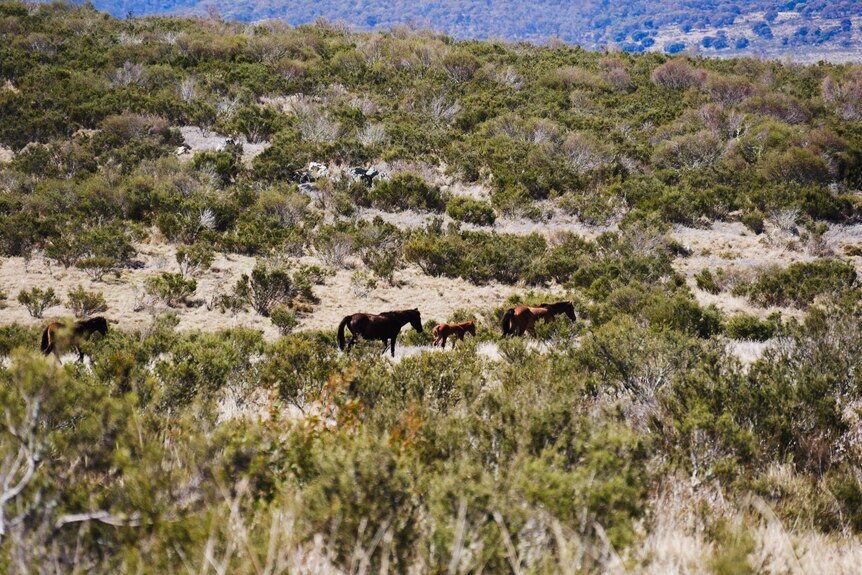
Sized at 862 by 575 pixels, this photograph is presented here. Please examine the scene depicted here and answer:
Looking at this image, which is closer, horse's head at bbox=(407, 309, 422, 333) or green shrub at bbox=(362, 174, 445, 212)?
horse's head at bbox=(407, 309, 422, 333)

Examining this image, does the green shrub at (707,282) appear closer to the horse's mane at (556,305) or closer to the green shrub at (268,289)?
the horse's mane at (556,305)

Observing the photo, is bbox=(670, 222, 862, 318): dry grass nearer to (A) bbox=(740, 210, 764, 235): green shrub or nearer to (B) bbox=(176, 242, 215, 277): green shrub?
(A) bbox=(740, 210, 764, 235): green shrub

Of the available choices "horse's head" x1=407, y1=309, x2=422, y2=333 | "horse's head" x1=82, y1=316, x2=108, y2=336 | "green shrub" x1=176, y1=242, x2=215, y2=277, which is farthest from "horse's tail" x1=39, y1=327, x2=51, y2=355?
"horse's head" x1=407, y1=309, x2=422, y2=333

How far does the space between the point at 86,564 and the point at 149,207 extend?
60.1ft

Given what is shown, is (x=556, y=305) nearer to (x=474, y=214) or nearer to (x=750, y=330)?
(x=750, y=330)

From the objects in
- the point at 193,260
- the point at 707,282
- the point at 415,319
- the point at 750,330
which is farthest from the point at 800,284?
the point at 193,260

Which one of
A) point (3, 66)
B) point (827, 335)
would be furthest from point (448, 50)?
point (827, 335)

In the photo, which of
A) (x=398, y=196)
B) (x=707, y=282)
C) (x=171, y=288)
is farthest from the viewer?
(x=398, y=196)

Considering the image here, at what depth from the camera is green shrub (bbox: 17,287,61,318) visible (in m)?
10.9

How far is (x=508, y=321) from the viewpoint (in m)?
9.69

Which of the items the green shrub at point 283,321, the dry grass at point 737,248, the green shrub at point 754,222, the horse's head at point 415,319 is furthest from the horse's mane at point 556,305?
the green shrub at point 754,222

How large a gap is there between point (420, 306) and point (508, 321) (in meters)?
4.58

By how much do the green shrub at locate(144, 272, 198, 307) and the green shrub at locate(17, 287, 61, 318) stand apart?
73.9 inches

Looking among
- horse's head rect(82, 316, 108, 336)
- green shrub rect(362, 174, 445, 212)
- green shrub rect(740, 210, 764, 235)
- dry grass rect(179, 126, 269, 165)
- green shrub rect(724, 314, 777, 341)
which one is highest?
dry grass rect(179, 126, 269, 165)
